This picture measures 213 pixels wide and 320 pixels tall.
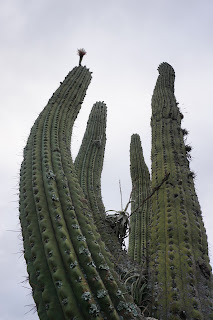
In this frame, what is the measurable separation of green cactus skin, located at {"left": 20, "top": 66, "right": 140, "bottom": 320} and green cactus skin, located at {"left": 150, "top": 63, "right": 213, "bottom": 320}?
0.65 meters

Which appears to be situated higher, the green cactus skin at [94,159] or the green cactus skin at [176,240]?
the green cactus skin at [94,159]

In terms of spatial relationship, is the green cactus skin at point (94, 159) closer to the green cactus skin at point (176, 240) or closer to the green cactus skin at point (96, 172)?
the green cactus skin at point (96, 172)

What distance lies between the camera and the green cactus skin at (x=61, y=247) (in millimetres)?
2006

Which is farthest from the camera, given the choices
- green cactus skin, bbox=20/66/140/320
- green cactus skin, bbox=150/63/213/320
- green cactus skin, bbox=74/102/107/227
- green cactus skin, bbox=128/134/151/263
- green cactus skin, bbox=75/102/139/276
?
green cactus skin, bbox=128/134/151/263

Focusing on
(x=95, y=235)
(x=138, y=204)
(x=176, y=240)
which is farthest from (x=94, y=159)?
(x=95, y=235)

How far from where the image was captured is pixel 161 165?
13.8ft

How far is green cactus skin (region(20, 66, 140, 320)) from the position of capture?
79.0 inches

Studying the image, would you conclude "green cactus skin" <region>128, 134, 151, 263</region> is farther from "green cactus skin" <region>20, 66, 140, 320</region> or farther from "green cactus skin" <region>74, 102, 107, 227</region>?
"green cactus skin" <region>20, 66, 140, 320</region>

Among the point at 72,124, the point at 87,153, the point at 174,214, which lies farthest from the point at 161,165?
the point at 87,153

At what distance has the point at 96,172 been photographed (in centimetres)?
531

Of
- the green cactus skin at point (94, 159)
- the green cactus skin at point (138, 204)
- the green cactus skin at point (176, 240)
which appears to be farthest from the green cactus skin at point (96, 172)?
the green cactus skin at point (138, 204)

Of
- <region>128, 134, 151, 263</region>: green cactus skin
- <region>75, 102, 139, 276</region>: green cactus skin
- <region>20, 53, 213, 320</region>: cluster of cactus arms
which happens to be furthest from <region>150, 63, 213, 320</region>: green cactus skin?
<region>128, 134, 151, 263</region>: green cactus skin

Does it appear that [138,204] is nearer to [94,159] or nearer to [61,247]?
[94,159]

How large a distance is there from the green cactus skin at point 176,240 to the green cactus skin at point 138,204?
122 centimetres
